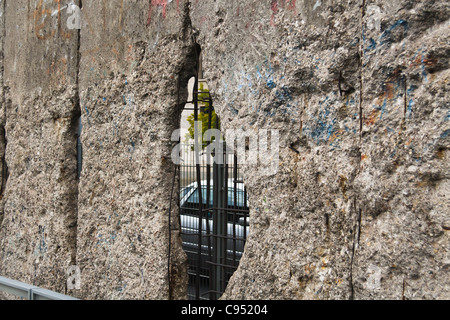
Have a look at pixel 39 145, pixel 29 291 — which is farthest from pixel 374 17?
pixel 39 145

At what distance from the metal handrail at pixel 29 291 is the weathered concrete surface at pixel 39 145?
39cm

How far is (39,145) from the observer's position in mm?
3832

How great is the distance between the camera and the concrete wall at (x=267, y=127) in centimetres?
181

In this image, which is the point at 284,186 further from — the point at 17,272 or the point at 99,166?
the point at 17,272

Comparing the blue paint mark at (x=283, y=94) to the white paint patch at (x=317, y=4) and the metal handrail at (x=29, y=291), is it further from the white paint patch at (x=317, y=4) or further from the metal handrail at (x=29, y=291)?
the metal handrail at (x=29, y=291)

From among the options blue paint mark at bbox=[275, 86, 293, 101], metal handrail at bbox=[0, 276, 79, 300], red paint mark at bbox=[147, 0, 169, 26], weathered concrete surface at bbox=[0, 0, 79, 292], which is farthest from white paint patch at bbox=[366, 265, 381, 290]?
weathered concrete surface at bbox=[0, 0, 79, 292]

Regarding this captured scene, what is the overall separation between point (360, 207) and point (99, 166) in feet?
6.02

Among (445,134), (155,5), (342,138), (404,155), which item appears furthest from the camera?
(155,5)

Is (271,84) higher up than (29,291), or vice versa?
(271,84)

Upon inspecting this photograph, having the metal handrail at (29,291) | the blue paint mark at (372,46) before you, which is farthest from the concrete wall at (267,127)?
the metal handrail at (29,291)

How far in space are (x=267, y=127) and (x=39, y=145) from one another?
2206 mm

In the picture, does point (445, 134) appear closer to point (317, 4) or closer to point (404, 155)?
point (404, 155)

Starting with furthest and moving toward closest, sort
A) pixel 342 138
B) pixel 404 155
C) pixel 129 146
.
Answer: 1. pixel 129 146
2. pixel 342 138
3. pixel 404 155

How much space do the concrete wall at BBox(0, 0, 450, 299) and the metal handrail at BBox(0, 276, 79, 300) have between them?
36cm
